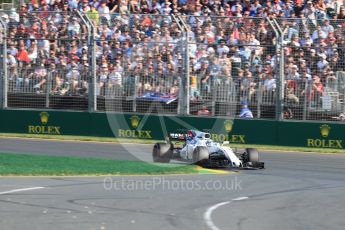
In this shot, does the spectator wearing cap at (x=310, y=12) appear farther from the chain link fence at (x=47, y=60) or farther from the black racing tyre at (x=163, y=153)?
the black racing tyre at (x=163, y=153)

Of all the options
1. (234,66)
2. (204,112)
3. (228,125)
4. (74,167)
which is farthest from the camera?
(204,112)

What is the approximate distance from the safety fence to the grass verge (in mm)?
5623

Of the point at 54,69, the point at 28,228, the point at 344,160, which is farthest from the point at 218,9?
the point at 28,228

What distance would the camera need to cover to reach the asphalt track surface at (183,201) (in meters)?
10.4

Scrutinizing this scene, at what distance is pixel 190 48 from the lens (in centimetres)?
2417

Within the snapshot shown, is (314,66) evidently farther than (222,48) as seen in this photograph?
No

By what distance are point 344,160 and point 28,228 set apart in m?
12.4

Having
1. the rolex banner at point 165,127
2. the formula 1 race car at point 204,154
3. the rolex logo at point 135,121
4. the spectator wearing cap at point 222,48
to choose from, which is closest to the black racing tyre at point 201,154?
the formula 1 race car at point 204,154

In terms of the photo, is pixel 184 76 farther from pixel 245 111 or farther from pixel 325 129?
pixel 325 129

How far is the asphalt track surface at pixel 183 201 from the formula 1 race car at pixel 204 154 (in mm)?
374

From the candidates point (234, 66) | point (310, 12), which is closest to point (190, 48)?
point (234, 66)

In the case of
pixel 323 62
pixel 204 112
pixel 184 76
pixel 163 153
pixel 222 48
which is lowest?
pixel 163 153

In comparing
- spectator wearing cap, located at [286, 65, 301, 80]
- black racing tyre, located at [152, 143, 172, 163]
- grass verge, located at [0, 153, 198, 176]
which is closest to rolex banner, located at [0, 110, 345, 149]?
spectator wearing cap, located at [286, 65, 301, 80]

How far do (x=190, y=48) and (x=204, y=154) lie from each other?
724 cm
